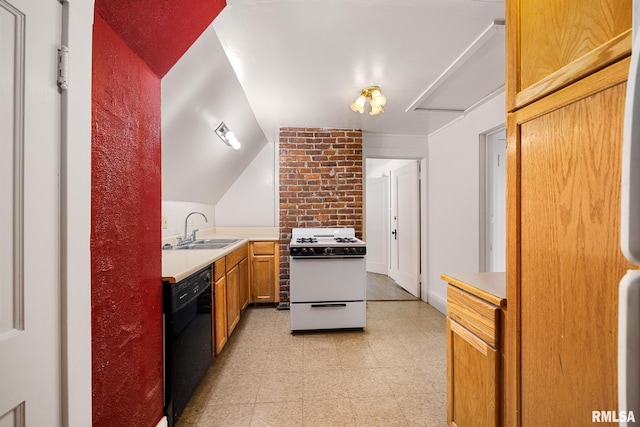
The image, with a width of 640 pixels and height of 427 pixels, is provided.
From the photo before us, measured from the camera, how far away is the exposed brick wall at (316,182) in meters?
3.29

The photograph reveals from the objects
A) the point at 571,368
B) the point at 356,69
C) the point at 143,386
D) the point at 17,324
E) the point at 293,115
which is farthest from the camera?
the point at 293,115

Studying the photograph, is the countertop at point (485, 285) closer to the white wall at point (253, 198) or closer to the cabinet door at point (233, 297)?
the cabinet door at point (233, 297)

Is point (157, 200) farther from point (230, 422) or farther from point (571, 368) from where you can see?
point (571, 368)

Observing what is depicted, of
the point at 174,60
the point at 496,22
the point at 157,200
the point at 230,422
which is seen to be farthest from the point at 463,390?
the point at 174,60

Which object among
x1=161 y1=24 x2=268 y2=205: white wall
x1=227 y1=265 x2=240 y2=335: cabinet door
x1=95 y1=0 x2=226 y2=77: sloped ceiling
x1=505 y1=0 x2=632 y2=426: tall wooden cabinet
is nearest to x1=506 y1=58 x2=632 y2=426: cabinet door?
x1=505 y1=0 x2=632 y2=426: tall wooden cabinet

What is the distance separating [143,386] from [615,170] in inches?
71.6

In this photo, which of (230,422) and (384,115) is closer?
(230,422)

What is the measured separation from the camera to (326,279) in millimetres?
2582

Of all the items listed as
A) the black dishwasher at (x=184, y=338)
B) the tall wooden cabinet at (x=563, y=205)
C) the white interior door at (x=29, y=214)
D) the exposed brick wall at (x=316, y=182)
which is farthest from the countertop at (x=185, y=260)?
the tall wooden cabinet at (x=563, y=205)

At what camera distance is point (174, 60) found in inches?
55.2

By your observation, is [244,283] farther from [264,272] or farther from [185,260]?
[185,260]

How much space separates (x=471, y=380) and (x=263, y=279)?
259 centimetres

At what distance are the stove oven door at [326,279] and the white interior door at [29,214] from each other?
6.35 feet

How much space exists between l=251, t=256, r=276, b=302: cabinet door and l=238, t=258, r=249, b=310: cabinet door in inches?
4.7
